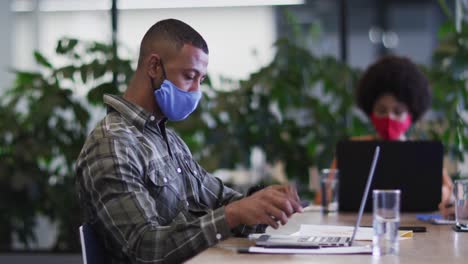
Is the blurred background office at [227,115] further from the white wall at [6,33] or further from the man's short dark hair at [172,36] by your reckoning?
the man's short dark hair at [172,36]

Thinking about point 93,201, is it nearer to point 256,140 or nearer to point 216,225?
point 216,225

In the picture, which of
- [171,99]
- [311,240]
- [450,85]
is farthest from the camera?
[450,85]

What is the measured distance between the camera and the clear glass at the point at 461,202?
2.08 m

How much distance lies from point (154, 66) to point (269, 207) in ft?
2.02

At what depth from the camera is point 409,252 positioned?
1.71 metres

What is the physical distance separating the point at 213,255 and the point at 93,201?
358 millimetres

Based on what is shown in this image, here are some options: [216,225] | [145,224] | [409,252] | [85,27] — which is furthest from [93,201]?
[85,27]

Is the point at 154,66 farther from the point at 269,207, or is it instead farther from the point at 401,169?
the point at 401,169

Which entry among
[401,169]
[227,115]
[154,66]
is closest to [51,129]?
[227,115]

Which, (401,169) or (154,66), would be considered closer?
(154,66)

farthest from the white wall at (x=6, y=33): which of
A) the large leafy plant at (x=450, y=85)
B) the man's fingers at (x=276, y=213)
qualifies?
the man's fingers at (x=276, y=213)

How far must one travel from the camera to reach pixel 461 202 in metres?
2.09

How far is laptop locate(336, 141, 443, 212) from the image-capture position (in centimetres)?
249

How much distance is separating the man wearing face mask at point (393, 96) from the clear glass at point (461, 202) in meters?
0.98
